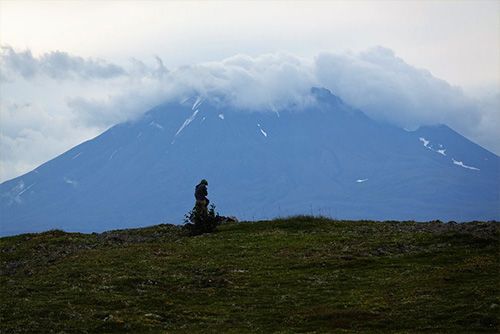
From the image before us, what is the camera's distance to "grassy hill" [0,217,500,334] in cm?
3100

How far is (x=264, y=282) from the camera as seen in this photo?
39438 mm

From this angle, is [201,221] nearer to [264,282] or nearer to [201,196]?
[201,196]

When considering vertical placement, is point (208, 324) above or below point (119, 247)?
below

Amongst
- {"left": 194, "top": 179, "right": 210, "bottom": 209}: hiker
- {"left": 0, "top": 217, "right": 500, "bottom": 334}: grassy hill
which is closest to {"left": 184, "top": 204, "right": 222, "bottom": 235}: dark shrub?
{"left": 194, "top": 179, "right": 210, "bottom": 209}: hiker

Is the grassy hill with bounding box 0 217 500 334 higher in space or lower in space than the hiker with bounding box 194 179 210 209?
lower

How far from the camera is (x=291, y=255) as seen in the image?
46.9m

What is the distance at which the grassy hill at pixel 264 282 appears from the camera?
31.0m

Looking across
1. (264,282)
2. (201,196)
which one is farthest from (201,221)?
(264,282)

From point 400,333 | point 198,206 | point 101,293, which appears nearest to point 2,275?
point 101,293

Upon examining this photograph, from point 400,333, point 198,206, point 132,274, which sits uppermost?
point 198,206

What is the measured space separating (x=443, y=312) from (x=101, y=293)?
19.1 m

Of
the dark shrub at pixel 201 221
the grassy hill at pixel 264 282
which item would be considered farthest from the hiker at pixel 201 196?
the grassy hill at pixel 264 282

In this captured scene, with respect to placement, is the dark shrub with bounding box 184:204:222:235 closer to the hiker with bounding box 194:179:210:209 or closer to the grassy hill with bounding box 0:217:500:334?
the hiker with bounding box 194:179:210:209

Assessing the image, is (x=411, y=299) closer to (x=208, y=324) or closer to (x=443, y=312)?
(x=443, y=312)
